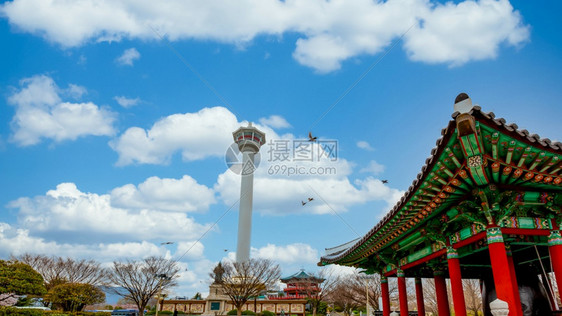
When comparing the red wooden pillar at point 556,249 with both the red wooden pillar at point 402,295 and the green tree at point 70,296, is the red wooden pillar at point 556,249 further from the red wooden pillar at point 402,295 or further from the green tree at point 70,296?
the green tree at point 70,296

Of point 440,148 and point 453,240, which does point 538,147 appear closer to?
point 440,148

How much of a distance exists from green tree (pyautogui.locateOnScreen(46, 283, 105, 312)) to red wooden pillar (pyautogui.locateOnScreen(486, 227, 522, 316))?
34.3 m

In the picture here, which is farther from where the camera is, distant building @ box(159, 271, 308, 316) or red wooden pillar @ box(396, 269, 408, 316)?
distant building @ box(159, 271, 308, 316)

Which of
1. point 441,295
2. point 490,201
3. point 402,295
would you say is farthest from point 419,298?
point 490,201

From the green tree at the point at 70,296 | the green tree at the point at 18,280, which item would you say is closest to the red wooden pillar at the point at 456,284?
the green tree at the point at 18,280

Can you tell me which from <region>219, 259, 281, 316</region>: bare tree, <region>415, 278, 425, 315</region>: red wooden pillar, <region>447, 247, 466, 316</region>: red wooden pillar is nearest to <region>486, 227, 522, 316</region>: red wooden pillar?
<region>447, 247, 466, 316</region>: red wooden pillar

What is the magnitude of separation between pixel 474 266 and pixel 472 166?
28.3 ft

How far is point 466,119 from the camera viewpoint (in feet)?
22.0

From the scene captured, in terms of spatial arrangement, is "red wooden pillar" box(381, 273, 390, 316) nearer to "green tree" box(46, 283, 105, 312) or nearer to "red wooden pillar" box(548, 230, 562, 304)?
"red wooden pillar" box(548, 230, 562, 304)

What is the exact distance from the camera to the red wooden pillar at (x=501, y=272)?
802 cm

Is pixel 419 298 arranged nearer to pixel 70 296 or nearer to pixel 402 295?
pixel 402 295

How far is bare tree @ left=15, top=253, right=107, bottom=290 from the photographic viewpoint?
4878 cm

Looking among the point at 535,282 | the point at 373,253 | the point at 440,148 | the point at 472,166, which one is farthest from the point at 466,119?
the point at 373,253

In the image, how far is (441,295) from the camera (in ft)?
47.1
